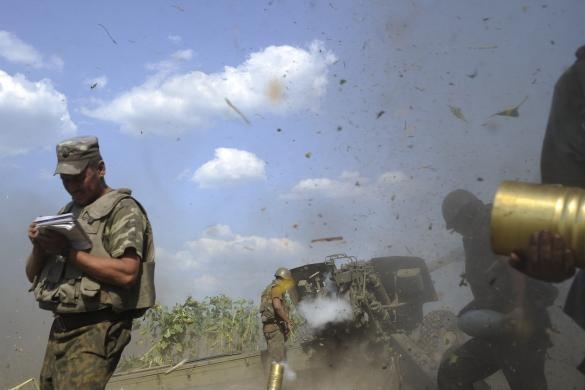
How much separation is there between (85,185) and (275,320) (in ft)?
23.5

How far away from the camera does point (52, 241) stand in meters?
2.72

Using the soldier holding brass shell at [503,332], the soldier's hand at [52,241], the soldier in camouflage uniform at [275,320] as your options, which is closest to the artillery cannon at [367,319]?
the soldier in camouflage uniform at [275,320]

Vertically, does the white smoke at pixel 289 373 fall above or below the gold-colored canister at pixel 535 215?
below

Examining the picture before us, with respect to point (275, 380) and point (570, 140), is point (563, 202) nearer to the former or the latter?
point (570, 140)

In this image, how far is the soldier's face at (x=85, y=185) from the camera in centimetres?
303

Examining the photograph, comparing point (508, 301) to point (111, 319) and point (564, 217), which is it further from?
point (111, 319)

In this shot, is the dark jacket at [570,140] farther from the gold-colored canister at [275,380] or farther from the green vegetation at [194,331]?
the green vegetation at [194,331]

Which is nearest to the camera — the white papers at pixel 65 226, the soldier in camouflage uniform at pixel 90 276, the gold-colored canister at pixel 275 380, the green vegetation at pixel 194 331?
the white papers at pixel 65 226

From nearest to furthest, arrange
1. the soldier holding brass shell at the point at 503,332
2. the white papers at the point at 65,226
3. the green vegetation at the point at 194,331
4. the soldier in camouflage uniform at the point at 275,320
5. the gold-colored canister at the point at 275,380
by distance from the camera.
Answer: the white papers at the point at 65,226, the gold-colored canister at the point at 275,380, the soldier holding brass shell at the point at 503,332, the soldier in camouflage uniform at the point at 275,320, the green vegetation at the point at 194,331

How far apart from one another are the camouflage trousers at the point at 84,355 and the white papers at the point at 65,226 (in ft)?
1.52

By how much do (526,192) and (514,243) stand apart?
23cm

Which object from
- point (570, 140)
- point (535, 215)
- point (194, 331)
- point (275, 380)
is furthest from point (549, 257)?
point (194, 331)

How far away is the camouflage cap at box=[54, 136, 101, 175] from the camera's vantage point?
2.97 meters

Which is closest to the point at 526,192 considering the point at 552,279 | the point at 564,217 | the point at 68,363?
the point at 564,217
